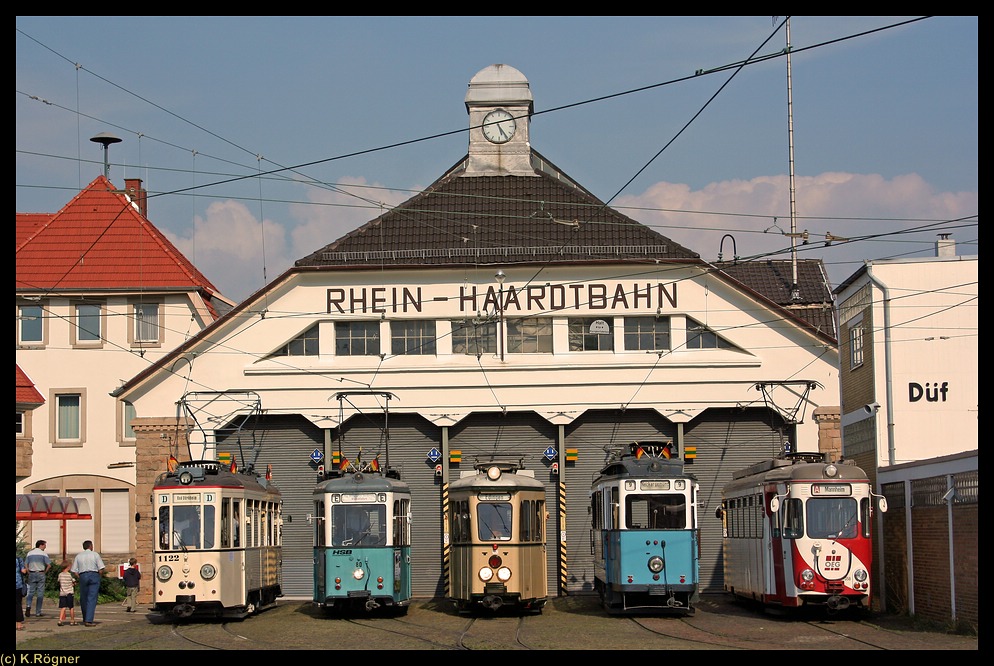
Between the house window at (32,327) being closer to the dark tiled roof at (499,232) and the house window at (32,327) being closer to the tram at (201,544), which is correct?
the dark tiled roof at (499,232)

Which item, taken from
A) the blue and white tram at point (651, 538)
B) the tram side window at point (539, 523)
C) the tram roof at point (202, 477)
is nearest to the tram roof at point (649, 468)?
the blue and white tram at point (651, 538)

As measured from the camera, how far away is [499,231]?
35.0 m

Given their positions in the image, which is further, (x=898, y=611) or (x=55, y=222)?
(x=55, y=222)

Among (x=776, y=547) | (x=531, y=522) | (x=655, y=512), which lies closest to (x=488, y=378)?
(x=531, y=522)

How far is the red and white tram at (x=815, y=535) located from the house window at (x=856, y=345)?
434cm

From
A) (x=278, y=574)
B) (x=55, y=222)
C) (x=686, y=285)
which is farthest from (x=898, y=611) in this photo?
(x=55, y=222)

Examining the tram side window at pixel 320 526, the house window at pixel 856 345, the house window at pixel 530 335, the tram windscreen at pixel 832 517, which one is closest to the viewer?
the tram windscreen at pixel 832 517

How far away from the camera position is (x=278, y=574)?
29656mm

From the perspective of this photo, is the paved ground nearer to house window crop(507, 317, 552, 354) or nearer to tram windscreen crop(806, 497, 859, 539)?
tram windscreen crop(806, 497, 859, 539)

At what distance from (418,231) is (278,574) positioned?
32.4ft

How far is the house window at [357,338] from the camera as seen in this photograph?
3381 cm

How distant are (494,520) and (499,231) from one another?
11165mm

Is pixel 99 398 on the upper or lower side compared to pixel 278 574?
upper
